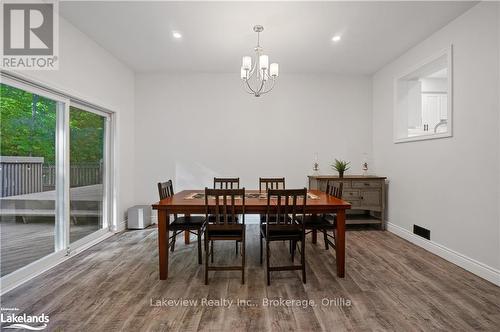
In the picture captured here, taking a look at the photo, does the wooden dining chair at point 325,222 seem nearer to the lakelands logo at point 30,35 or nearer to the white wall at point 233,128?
the white wall at point 233,128

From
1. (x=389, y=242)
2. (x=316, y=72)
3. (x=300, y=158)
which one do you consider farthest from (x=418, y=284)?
(x=316, y=72)

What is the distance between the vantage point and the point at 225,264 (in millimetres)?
2969

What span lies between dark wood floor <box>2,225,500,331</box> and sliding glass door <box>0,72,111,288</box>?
30 cm

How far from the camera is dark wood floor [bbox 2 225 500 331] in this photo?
1902 mm

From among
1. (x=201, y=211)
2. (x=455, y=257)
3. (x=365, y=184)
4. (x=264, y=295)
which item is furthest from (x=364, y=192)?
(x=201, y=211)

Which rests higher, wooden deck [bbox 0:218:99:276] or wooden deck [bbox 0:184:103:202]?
→ wooden deck [bbox 0:184:103:202]

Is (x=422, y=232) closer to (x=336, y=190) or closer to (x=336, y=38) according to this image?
(x=336, y=190)

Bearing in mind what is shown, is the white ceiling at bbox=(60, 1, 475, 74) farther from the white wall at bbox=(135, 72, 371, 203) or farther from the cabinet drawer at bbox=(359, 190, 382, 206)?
the cabinet drawer at bbox=(359, 190, 382, 206)

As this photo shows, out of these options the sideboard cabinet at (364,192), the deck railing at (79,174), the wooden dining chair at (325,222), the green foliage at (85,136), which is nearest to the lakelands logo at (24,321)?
the deck railing at (79,174)

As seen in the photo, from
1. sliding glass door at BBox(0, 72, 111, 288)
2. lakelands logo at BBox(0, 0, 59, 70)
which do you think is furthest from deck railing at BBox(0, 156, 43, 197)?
lakelands logo at BBox(0, 0, 59, 70)

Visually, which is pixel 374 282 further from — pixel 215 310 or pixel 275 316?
pixel 215 310

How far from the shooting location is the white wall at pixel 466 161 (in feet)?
8.38

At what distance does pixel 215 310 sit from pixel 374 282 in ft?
5.12

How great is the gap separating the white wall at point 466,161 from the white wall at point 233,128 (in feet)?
4.81
